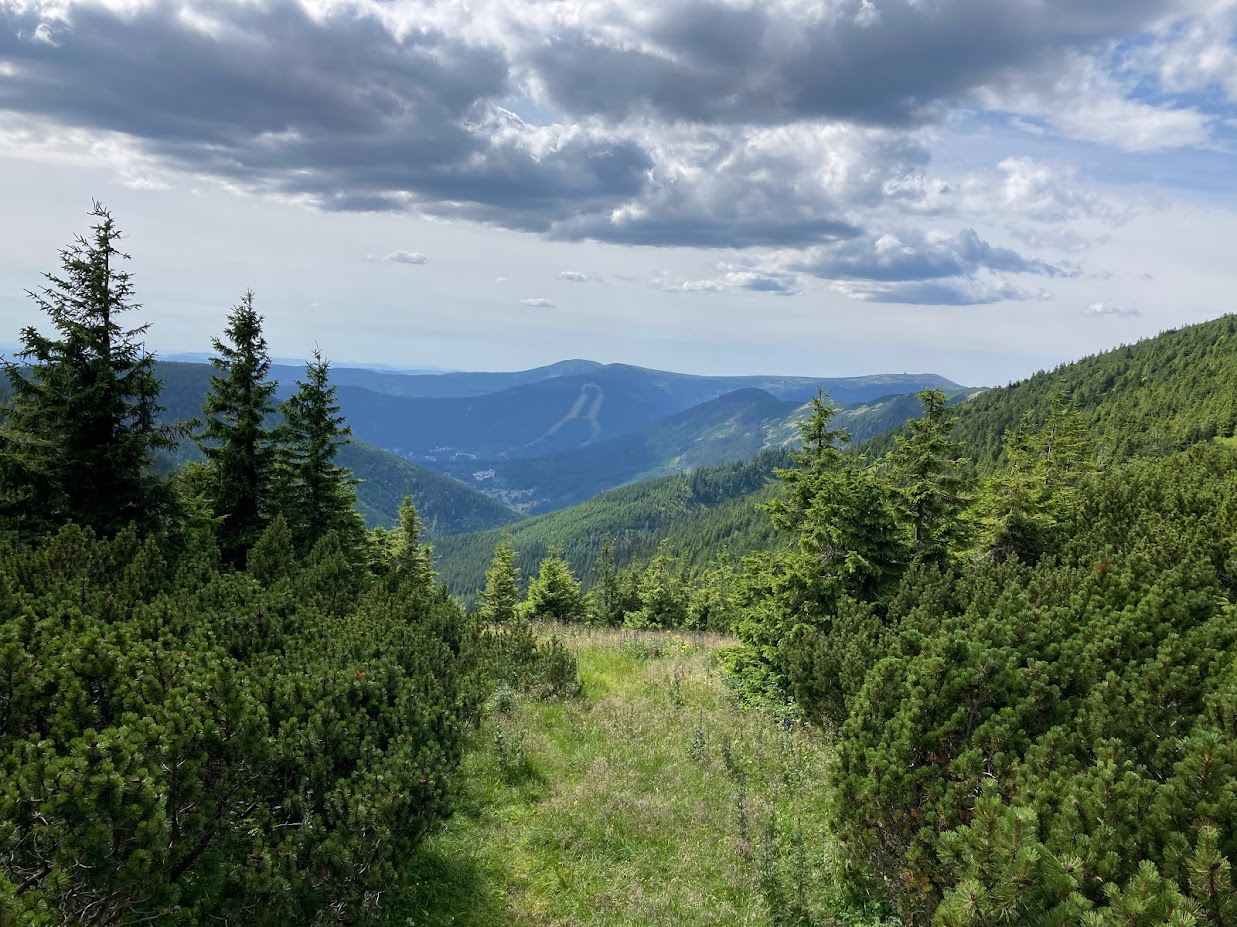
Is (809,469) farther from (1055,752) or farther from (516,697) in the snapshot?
(1055,752)

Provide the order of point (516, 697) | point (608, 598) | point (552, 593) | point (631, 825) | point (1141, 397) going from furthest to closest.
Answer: point (1141, 397) < point (608, 598) < point (552, 593) < point (516, 697) < point (631, 825)

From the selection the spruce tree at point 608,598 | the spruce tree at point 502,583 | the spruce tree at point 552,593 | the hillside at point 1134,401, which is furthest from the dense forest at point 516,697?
the hillside at point 1134,401

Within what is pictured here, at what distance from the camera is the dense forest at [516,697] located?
4723 millimetres

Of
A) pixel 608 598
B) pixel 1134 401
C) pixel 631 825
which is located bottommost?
pixel 608 598

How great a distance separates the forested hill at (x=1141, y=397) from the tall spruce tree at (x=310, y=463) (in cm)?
10945

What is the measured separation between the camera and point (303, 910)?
6.28 metres

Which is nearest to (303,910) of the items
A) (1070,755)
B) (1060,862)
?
(1060,862)

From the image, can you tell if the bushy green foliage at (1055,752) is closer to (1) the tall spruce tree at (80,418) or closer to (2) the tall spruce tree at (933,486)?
(2) the tall spruce tree at (933,486)

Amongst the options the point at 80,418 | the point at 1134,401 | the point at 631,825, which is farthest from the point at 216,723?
the point at 1134,401

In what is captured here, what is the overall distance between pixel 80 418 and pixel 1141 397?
182895mm

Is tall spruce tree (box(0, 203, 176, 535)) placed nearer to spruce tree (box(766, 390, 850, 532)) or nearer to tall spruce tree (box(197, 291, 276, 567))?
tall spruce tree (box(197, 291, 276, 567))

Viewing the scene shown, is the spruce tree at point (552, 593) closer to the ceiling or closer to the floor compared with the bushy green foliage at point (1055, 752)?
closer to the floor

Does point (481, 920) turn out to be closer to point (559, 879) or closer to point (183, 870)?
point (559, 879)

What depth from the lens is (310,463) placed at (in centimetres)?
2214
